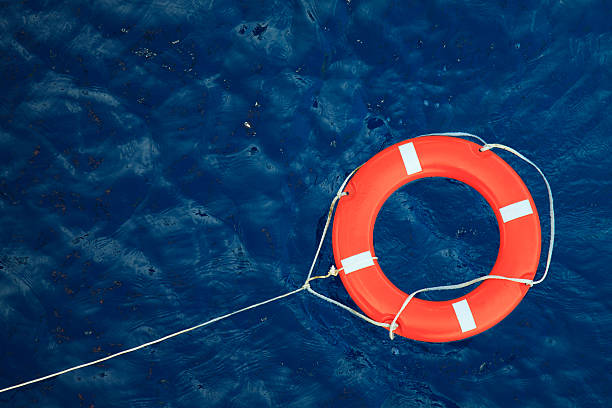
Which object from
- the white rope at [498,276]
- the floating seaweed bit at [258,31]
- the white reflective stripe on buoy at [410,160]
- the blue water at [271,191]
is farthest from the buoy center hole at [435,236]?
the floating seaweed bit at [258,31]

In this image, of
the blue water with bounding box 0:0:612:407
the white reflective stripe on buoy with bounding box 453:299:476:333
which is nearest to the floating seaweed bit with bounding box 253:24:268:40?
the blue water with bounding box 0:0:612:407

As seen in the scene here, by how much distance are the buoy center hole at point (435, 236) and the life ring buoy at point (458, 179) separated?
221mm

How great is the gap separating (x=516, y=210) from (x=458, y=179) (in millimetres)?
279

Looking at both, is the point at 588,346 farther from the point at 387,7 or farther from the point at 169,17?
the point at 169,17

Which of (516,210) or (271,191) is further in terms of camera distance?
(271,191)

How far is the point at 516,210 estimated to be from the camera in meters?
2.15

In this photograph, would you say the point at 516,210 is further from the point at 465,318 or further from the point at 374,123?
the point at 374,123

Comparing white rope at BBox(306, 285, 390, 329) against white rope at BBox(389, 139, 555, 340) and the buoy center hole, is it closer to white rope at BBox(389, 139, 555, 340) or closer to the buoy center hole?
white rope at BBox(389, 139, 555, 340)

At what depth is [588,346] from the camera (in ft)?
7.84

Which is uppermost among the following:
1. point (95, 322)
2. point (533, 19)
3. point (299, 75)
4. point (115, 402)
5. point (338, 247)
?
point (533, 19)

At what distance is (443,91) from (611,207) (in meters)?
0.98

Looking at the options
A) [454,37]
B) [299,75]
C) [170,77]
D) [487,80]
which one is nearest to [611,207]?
[487,80]

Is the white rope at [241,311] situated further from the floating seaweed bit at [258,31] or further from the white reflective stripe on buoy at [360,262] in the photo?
the floating seaweed bit at [258,31]

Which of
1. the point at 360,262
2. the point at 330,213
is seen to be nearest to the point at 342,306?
the point at 360,262
